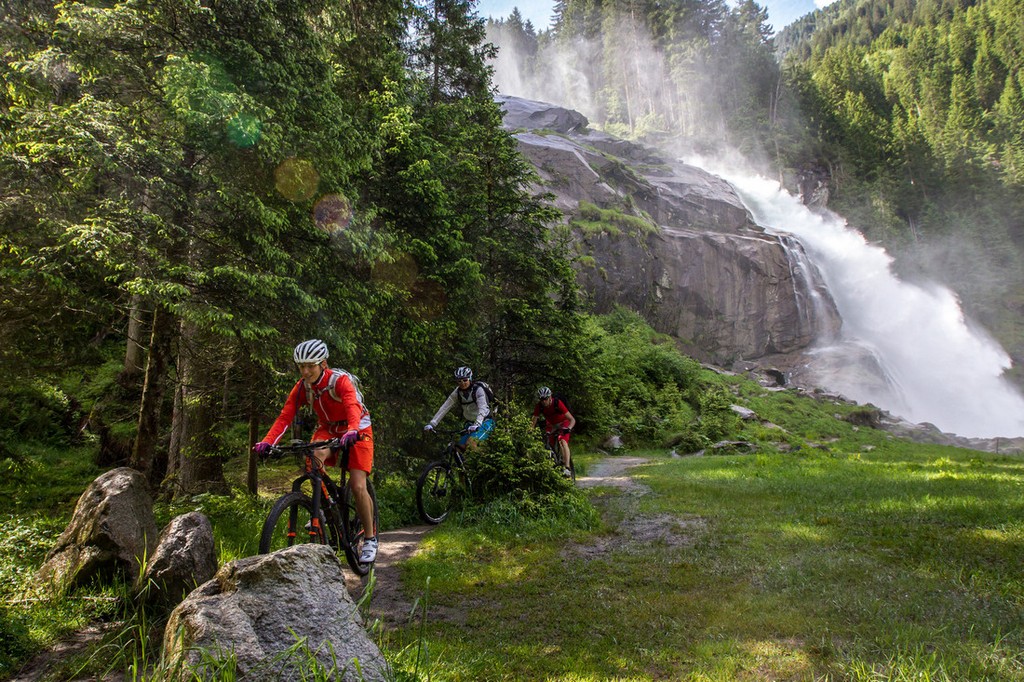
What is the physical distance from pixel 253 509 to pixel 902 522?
8058mm

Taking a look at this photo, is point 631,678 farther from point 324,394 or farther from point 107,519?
point 107,519

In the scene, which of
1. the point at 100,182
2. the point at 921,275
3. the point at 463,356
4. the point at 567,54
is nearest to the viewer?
the point at 100,182

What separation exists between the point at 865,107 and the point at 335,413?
7657 centimetres

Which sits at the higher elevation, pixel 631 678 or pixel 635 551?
pixel 631 678

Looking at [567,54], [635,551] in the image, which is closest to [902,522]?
[635,551]

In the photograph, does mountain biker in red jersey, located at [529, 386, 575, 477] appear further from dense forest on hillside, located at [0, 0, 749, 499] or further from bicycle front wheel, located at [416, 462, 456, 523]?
bicycle front wheel, located at [416, 462, 456, 523]

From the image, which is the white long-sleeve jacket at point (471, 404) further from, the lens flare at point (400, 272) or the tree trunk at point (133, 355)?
the tree trunk at point (133, 355)

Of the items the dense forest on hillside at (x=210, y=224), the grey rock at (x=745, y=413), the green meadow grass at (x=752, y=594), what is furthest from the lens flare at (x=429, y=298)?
the grey rock at (x=745, y=413)

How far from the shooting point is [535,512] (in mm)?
7238

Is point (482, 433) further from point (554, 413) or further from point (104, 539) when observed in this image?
point (104, 539)

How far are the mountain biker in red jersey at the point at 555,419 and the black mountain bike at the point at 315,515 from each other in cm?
547

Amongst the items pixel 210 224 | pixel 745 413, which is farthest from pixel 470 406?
pixel 745 413

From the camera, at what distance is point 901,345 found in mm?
38469

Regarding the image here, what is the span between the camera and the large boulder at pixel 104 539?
14.4 ft
